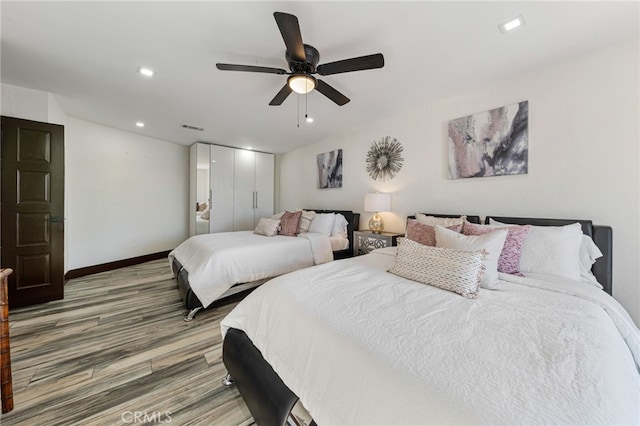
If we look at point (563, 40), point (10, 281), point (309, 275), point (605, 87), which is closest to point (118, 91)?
point (10, 281)

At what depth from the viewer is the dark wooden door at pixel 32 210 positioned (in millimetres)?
2482

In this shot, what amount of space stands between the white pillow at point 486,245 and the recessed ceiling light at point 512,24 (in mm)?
1437

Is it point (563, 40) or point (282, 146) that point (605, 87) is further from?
point (282, 146)

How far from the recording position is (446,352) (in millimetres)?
827

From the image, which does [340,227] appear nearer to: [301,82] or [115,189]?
[301,82]

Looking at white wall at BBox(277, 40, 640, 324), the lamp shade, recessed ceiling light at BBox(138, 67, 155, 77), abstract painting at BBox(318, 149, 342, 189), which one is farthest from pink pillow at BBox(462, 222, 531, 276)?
recessed ceiling light at BBox(138, 67, 155, 77)

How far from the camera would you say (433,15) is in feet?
5.08

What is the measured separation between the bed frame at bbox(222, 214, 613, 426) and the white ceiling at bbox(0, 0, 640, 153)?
5.21 feet

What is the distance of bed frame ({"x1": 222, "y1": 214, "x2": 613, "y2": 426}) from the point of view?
996 mm

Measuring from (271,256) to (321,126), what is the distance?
2.24 m

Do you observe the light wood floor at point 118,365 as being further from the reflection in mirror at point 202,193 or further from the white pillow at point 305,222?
the reflection in mirror at point 202,193

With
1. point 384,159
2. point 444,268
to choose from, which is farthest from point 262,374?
point 384,159

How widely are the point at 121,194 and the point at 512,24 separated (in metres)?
5.66

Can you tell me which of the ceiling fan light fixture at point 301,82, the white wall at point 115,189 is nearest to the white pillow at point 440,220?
the ceiling fan light fixture at point 301,82
